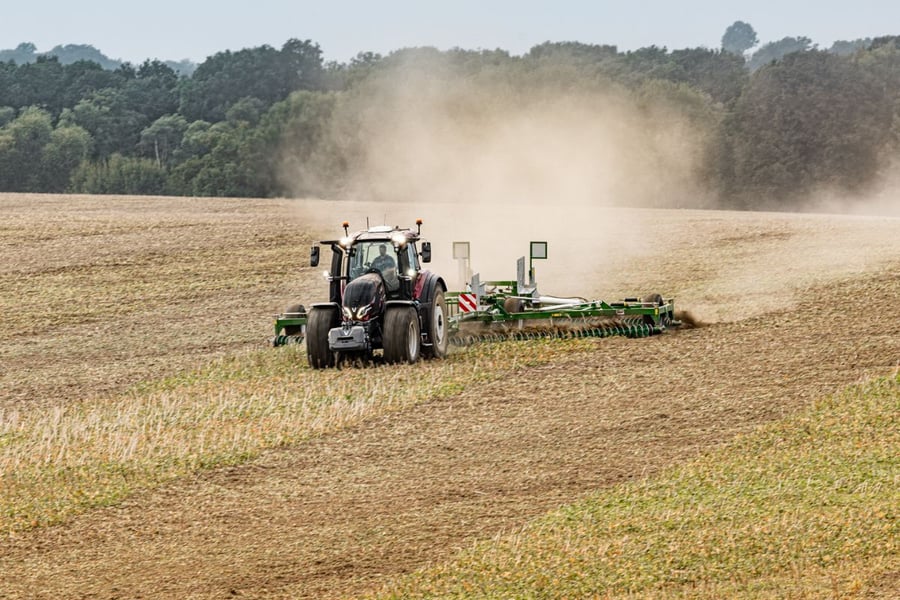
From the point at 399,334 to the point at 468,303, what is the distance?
3.60 m

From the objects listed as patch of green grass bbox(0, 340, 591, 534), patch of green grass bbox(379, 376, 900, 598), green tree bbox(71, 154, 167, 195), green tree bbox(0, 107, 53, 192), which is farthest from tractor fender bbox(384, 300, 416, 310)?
green tree bbox(0, 107, 53, 192)

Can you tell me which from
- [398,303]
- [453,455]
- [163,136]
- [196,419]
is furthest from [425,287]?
[163,136]

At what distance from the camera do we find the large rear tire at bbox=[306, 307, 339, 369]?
892 inches

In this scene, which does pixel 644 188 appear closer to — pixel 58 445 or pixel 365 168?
pixel 365 168

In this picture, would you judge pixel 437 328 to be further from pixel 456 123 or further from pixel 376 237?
pixel 456 123

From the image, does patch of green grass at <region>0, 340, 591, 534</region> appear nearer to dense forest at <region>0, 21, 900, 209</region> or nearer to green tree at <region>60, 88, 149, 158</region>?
dense forest at <region>0, 21, 900, 209</region>

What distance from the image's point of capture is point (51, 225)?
A: 51812 millimetres

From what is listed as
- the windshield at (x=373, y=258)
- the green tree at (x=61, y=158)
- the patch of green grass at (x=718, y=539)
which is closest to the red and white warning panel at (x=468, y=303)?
the windshield at (x=373, y=258)

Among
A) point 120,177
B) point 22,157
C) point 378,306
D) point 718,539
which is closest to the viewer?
point 718,539

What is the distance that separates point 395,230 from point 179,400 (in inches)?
212

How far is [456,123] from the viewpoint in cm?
6034

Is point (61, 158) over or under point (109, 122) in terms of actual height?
under

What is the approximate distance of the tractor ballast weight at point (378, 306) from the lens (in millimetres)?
22344

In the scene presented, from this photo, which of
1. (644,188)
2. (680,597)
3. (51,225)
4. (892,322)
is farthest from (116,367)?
(644,188)
